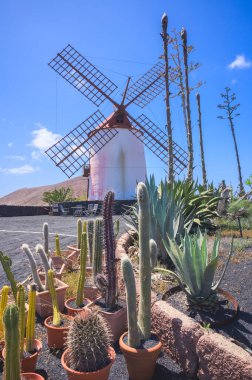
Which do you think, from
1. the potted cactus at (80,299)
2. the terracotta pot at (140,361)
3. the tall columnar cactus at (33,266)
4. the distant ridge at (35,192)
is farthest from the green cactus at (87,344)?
the distant ridge at (35,192)

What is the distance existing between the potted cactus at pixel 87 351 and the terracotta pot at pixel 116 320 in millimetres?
624

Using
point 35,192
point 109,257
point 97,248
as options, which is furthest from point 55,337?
point 35,192

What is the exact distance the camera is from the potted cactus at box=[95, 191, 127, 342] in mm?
3088

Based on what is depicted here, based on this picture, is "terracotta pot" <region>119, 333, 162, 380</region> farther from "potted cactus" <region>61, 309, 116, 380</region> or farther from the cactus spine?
the cactus spine

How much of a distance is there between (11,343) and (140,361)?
3.38 feet

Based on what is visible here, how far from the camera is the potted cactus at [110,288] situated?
309 centimetres

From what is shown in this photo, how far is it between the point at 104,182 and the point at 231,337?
15.9 metres

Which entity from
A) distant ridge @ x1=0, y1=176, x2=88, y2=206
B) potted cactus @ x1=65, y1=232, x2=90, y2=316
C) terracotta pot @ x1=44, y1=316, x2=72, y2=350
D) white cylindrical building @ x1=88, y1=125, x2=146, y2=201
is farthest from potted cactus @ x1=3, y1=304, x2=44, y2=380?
distant ridge @ x1=0, y1=176, x2=88, y2=206

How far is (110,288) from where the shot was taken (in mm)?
3197

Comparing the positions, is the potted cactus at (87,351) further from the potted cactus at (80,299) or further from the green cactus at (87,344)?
the potted cactus at (80,299)

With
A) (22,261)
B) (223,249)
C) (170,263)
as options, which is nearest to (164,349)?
(170,263)

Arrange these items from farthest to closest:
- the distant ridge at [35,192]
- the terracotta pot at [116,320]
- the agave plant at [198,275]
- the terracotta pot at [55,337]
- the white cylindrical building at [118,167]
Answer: the distant ridge at [35,192] → the white cylindrical building at [118,167] → the agave plant at [198,275] → the terracotta pot at [116,320] → the terracotta pot at [55,337]

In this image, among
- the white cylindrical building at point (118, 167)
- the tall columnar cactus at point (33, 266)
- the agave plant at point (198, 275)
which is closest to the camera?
the agave plant at point (198, 275)

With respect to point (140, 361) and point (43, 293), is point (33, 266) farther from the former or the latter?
point (140, 361)
